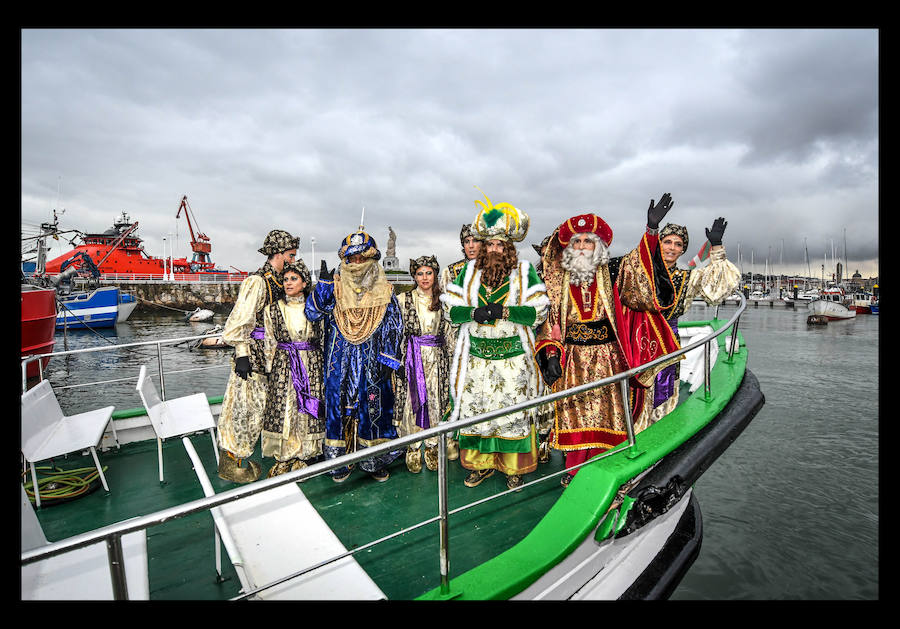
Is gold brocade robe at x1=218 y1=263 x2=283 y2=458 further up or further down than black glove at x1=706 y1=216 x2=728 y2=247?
further down

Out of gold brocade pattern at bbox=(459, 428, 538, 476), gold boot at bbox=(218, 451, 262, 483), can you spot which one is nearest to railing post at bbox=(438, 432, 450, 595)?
gold brocade pattern at bbox=(459, 428, 538, 476)

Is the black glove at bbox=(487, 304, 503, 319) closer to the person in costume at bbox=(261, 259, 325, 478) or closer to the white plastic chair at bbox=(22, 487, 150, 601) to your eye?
the person in costume at bbox=(261, 259, 325, 478)

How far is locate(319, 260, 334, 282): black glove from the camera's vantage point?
3.48 m

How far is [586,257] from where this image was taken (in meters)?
3.21

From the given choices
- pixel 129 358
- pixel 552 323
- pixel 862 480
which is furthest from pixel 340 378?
pixel 129 358

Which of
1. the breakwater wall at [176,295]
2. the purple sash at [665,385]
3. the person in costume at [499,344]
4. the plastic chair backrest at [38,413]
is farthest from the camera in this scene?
the breakwater wall at [176,295]

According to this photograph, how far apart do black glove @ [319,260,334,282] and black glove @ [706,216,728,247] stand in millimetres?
3178

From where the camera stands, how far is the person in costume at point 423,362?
3.67 metres

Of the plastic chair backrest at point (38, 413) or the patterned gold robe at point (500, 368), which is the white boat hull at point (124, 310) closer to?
the plastic chair backrest at point (38, 413)

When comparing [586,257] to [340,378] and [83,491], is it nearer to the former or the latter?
[340,378]

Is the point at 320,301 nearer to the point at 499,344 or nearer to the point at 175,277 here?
the point at 499,344

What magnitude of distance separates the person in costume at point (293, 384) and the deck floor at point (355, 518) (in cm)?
33

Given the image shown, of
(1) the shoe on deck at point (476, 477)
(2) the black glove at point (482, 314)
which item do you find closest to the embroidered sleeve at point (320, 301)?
(2) the black glove at point (482, 314)

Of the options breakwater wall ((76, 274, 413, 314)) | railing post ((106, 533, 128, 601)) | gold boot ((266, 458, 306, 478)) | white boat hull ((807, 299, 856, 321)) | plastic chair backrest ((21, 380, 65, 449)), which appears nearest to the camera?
railing post ((106, 533, 128, 601))
